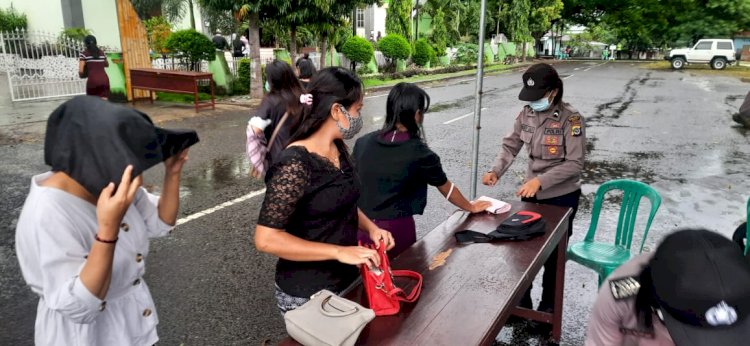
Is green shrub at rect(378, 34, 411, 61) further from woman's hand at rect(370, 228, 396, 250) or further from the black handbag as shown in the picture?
woman's hand at rect(370, 228, 396, 250)

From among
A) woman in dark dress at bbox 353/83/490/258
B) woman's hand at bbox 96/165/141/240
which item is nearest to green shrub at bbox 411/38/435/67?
woman in dark dress at bbox 353/83/490/258

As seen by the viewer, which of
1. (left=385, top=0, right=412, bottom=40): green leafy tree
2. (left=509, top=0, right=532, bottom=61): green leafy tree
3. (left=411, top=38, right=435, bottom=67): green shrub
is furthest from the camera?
(left=509, top=0, right=532, bottom=61): green leafy tree

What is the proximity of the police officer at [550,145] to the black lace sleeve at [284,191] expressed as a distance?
1881mm

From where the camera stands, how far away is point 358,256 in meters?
2.01

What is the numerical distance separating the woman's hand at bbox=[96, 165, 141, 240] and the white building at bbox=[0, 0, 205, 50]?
69.1 ft

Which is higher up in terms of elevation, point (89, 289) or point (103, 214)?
point (103, 214)

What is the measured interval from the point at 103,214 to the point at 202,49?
14.2 meters

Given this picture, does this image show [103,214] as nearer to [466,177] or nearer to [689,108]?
[466,177]

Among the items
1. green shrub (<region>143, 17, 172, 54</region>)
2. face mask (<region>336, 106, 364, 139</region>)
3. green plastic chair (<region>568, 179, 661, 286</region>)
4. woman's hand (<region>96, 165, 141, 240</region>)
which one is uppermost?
green shrub (<region>143, 17, 172, 54</region>)

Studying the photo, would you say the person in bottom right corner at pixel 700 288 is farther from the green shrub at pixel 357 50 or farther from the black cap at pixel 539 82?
the green shrub at pixel 357 50

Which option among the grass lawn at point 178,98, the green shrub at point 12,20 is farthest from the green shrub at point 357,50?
the green shrub at point 12,20

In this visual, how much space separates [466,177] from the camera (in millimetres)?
7273

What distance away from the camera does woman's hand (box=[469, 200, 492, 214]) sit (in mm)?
3278

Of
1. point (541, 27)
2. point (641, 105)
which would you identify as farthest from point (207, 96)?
point (541, 27)
